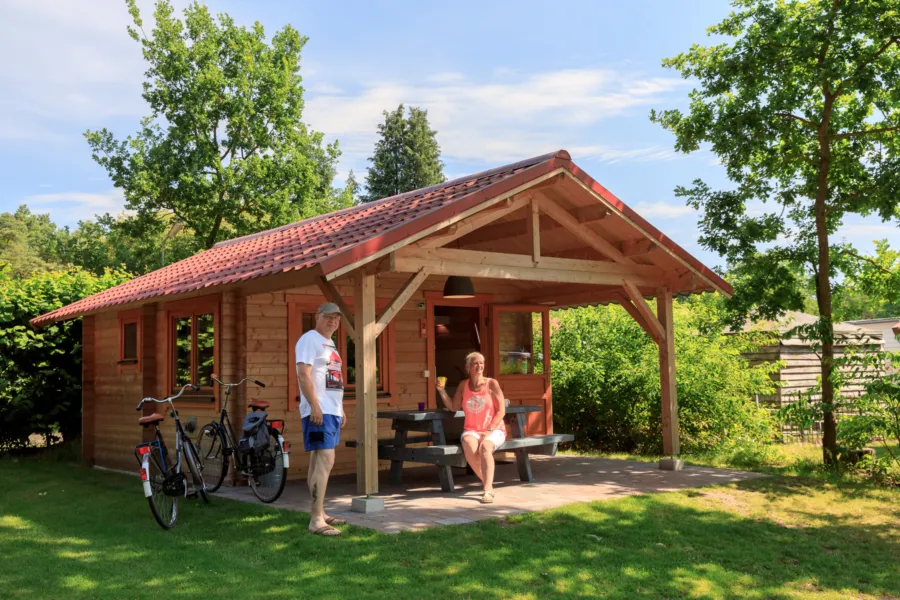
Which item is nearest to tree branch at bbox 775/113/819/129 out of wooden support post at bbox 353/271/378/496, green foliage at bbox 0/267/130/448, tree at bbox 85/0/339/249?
wooden support post at bbox 353/271/378/496

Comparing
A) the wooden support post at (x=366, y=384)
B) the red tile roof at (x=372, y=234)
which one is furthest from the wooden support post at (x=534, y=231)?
the wooden support post at (x=366, y=384)

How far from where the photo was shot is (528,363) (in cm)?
1270

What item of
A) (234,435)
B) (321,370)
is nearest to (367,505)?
(321,370)

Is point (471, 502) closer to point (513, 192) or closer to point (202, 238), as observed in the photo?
point (513, 192)

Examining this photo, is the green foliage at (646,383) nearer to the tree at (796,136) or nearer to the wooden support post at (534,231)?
the tree at (796,136)

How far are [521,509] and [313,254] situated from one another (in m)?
2.99

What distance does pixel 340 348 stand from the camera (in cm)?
1027

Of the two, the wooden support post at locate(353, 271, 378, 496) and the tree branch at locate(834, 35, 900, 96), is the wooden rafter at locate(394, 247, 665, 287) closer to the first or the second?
the wooden support post at locate(353, 271, 378, 496)

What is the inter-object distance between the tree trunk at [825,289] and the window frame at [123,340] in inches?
351

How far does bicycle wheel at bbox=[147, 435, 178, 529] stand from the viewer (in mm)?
7035

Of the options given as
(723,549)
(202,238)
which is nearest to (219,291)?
(723,549)

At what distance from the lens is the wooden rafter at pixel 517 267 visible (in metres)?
8.11

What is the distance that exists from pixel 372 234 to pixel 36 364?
28.7ft

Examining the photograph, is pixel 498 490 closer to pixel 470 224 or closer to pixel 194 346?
pixel 470 224
